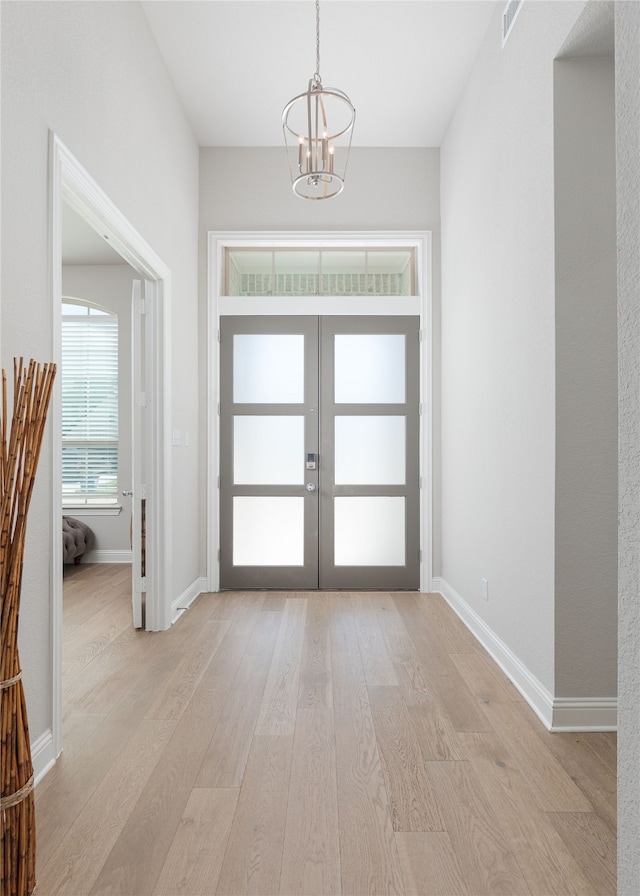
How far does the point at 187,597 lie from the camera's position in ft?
Answer: 13.7

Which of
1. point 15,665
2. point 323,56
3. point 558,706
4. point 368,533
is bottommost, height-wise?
point 558,706

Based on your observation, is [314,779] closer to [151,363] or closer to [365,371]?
[151,363]

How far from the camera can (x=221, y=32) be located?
3320mm

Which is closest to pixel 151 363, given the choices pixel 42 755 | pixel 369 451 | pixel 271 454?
pixel 271 454

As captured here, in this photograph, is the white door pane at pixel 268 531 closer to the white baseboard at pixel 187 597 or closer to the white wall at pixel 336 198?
the white baseboard at pixel 187 597

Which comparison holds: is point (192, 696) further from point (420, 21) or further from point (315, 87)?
point (420, 21)

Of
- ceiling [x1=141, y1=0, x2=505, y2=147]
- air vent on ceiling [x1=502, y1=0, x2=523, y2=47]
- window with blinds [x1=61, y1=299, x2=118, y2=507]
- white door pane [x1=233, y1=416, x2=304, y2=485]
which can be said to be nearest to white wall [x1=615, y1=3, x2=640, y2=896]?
air vent on ceiling [x1=502, y1=0, x2=523, y2=47]

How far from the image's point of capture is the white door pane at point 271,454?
4645mm

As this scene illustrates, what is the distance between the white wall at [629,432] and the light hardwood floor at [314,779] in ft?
2.30

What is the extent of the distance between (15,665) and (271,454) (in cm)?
331

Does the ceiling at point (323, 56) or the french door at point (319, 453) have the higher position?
the ceiling at point (323, 56)

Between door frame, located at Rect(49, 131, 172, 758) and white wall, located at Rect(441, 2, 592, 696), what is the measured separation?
1904 millimetres

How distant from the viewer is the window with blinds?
617cm

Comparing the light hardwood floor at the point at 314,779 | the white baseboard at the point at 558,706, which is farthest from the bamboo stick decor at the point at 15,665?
the white baseboard at the point at 558,706
